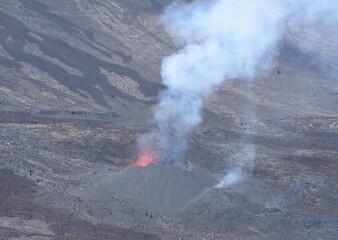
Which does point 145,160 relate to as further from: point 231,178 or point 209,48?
point 209,48

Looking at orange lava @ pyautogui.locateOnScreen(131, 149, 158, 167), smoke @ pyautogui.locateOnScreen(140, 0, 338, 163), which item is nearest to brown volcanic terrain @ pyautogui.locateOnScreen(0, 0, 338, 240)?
orange lava @ pyautogui.locateOnScreen(131, 149, 158, 167)

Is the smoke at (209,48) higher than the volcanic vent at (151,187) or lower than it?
higher

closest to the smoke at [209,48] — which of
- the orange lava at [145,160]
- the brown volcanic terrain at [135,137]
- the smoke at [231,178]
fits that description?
the orange lava at [145,160]


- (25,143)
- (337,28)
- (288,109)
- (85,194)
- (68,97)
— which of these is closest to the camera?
(85,194)

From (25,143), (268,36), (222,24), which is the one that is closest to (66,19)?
(222,24)

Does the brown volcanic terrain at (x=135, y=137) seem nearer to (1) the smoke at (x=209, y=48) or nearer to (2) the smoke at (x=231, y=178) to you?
(2) the smoke at (x=231, y=178)

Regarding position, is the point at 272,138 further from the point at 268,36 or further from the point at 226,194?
the point at 268,36

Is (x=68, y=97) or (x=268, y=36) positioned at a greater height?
(x=268, y=36)
